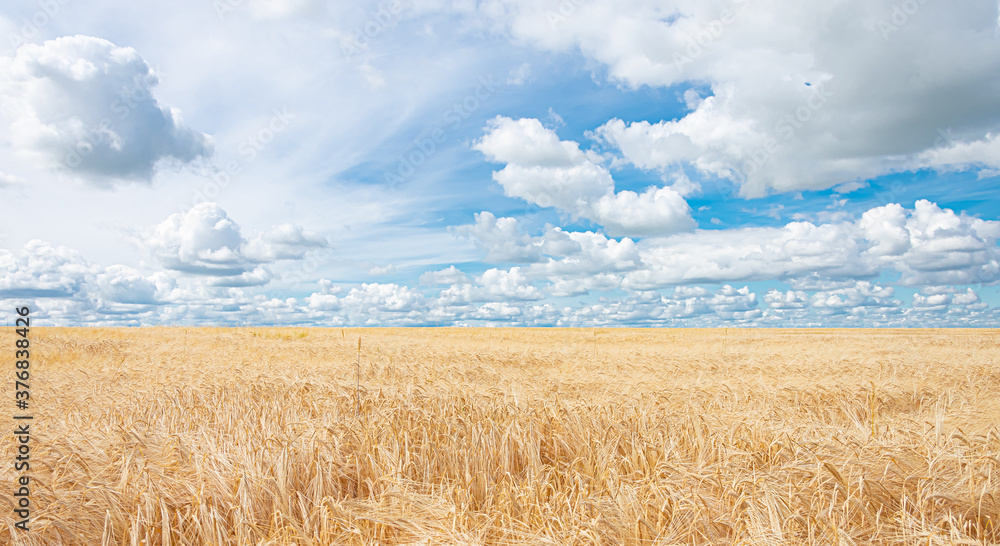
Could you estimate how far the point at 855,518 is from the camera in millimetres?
4375

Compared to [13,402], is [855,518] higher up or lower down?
lower down

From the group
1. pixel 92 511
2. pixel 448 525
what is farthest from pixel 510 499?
pixel 92 511

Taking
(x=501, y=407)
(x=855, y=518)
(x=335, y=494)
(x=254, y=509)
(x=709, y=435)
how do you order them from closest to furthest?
(x=855, y=518) < (x=254, y=509) < (x=335, y=494) < (x=709, y=435) < (x=501, y=407)

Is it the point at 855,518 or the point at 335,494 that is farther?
the point at 335,494

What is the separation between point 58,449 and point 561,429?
5.86 meters

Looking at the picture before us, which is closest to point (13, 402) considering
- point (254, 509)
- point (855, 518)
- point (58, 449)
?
point (58, 449)

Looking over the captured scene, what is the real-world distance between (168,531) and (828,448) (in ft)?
21.6

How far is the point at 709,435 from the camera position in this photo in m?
6.59

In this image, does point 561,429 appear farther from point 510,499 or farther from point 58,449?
point 58,449

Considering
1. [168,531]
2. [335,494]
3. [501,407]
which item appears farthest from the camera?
[501,407]

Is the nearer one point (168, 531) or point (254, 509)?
point (168, 531)

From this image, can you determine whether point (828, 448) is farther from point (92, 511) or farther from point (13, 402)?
point (13, 402)

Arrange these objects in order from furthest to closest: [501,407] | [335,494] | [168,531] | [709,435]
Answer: [501,407] → [709,435] → [335,494] → [168,531]

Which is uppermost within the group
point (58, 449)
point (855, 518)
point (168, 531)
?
point (58, 449)
